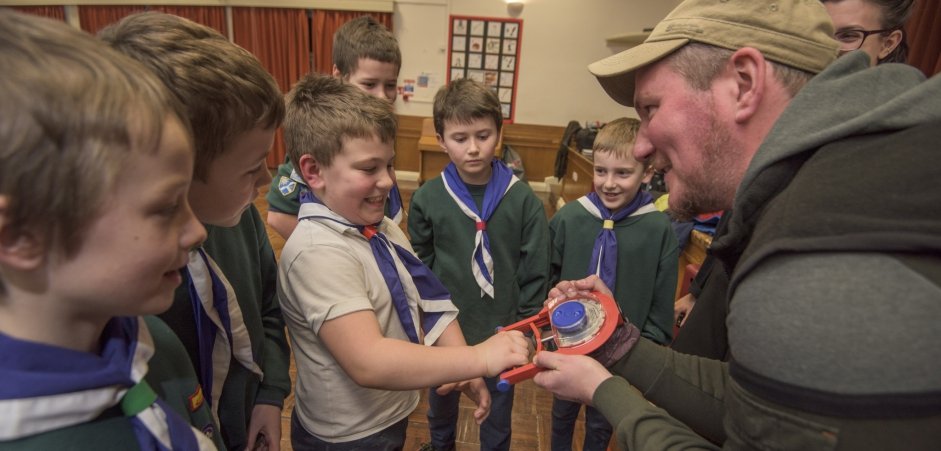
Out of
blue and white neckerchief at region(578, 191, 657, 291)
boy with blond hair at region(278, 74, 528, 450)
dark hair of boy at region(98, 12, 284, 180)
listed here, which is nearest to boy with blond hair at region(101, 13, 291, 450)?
dark hair of boy at region(98, 12, 284, 180)

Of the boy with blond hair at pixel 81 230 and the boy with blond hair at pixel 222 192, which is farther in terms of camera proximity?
the boy with blond hair at pixel 222 192

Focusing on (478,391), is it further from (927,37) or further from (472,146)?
(927,37)

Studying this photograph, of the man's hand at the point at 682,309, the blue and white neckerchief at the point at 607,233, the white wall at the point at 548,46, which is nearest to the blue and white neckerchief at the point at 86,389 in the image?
the blue and white neckerchief at the point at 607,233

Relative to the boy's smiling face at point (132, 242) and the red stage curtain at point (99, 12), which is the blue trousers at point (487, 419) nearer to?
the boy's smiling face at point (132, 242)

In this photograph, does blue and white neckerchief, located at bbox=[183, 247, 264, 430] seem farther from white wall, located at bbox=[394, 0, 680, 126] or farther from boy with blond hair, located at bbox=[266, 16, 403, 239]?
white wall, located at bbox=[394, 0, 680, 126]

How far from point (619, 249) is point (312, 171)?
4.40 feet

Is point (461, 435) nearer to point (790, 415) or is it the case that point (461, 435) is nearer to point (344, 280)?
point (344, 280)

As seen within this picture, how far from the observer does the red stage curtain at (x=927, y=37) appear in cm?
295

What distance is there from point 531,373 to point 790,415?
600mm

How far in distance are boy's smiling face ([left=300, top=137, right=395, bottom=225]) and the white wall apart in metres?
6.51

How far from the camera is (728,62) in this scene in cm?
111

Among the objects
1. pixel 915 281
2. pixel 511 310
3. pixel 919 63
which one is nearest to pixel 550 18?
pixel 919 63

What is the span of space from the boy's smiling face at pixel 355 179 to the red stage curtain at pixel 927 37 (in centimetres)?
347

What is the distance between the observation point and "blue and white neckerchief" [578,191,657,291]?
2.07m
